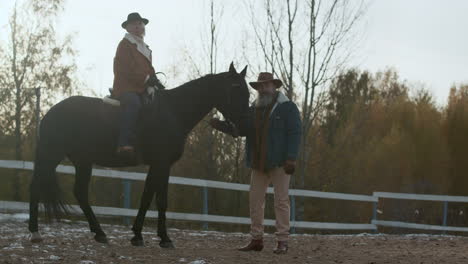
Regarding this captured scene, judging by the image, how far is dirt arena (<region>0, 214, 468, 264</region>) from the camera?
6367 millimetres

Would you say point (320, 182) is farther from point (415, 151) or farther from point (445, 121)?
point (445, 121)

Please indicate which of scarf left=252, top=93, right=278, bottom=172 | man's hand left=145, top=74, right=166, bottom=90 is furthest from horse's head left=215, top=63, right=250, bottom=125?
man's hand left=145, top=74, right=166, bottom=90

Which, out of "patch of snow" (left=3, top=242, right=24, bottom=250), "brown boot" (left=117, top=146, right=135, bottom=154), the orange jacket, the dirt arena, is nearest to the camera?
the dirt arena

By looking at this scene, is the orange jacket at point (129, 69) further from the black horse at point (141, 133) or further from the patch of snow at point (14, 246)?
the patch of snow at point (14, 246)

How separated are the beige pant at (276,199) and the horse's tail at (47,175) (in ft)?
7.79

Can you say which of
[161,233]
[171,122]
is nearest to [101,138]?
[171,122]

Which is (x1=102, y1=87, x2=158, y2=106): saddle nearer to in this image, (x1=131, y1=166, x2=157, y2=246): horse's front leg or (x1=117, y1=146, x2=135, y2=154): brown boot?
(x1=117, y1=146, x2=135, y2=154): brown boot

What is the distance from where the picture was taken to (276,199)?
777 cm

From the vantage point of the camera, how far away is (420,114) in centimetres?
3170

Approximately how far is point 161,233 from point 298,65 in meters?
11.5

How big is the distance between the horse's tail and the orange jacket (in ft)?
3.31

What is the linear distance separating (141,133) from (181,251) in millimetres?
1443

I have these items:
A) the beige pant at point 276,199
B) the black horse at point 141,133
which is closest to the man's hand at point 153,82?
the black horse at point 141,133

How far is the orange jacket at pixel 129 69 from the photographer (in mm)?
7270
